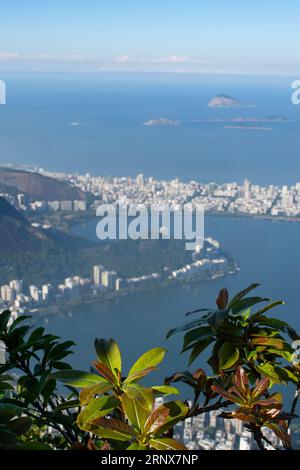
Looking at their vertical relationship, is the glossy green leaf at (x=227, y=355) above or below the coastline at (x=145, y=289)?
above

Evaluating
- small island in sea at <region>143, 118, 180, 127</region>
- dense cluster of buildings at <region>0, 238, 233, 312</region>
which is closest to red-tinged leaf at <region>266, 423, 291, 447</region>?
dense cluster of buildings at <region>0, 238, 233, 312</region>

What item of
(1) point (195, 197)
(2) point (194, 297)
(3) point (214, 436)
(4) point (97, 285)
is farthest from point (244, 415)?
(1) point (195, 197)

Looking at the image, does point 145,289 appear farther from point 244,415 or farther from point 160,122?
point 160,122

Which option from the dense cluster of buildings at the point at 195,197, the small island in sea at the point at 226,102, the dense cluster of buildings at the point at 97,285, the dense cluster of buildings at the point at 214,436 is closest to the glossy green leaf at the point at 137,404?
the dense cluster of buildings at the point at 214,436

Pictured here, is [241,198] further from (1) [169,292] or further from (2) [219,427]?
(2) [219,427]

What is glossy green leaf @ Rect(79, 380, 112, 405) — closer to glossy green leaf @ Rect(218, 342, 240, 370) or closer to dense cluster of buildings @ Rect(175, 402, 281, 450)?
glossy green leaf @ Rect(218, 342, 240, 370)

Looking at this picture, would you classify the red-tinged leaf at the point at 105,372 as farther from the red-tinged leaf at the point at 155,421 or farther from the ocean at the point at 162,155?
the ocean at the point at 162,155
